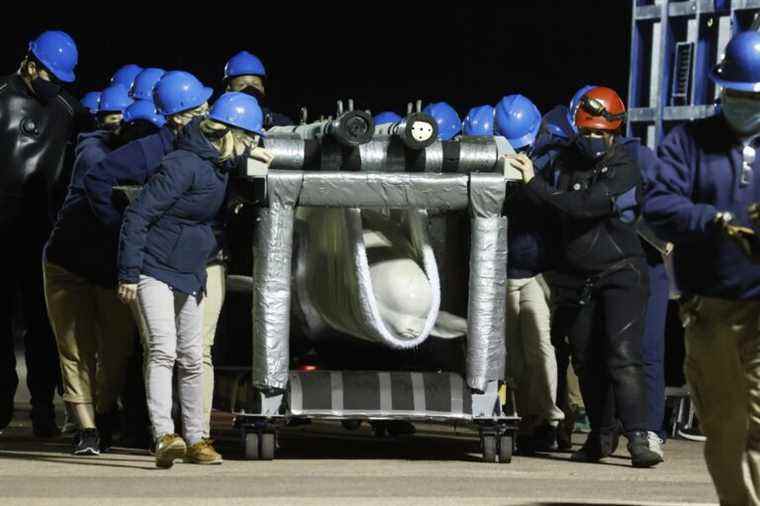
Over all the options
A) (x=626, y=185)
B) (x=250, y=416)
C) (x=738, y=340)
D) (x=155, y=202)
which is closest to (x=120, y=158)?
(x=155, y=202)

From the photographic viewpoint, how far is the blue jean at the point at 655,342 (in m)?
12.8

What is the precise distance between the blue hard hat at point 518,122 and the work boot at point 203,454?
304 centimetres

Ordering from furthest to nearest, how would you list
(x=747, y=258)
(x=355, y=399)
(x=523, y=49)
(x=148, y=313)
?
(x=523, y=49) → (x=355, y=399) → (x=148, y=313) → (x=747, y=258)

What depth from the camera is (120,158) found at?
462 inches

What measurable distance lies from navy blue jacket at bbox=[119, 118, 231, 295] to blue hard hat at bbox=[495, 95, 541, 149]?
2.61m

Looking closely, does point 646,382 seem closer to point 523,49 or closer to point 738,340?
point 738,340

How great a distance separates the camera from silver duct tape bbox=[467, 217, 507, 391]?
11.8 metres

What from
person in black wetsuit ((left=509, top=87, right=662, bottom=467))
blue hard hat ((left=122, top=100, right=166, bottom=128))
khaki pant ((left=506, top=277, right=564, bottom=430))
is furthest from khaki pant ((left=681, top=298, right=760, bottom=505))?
blue hard hat ((left=122, top=100, right=166, bottom=128))

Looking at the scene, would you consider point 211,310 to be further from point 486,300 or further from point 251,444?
point 486,300

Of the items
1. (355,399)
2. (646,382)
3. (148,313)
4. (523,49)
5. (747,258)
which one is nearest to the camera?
(747,258)

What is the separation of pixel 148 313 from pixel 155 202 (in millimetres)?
535

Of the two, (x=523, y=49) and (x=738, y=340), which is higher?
(x=523, y=49)

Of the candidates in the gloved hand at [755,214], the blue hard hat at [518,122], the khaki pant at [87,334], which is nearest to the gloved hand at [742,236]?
the gloved hand at [755,214]

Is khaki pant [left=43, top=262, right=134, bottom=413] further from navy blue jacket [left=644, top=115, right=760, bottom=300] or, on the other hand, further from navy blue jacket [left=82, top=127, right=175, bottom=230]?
navy blue jacket [left=644, top=115, right=760, bottom=300]
